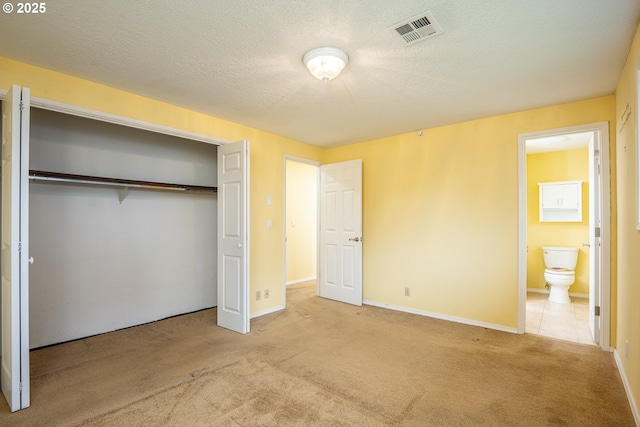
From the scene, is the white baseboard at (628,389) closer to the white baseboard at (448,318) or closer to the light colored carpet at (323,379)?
Result: the light colored carpet at (323,379)

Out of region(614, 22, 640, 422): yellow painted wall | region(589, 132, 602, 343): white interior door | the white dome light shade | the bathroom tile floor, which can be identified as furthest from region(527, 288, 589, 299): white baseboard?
the white dome light shade

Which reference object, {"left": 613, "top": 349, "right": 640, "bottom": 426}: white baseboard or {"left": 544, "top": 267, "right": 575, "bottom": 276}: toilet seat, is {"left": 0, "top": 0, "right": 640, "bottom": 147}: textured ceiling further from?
{"left": 544, "top": 267, "right": 575, "bottom": 276}: toilet seat

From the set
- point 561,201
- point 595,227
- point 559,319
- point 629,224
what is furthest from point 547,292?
point 629,224

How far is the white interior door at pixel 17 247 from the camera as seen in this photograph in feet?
6.56

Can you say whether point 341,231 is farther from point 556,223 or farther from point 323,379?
point 556,223

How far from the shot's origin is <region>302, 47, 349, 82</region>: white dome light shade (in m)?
2.20

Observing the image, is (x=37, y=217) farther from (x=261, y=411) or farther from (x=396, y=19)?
(x=396, y=19)

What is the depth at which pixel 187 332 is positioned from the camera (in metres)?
3.49

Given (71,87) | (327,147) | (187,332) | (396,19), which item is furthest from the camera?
(327,147)

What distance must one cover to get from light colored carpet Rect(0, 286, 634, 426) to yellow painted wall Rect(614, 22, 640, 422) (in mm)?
288

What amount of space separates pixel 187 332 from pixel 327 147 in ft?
11.1

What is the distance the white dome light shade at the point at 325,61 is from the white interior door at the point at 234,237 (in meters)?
1.41

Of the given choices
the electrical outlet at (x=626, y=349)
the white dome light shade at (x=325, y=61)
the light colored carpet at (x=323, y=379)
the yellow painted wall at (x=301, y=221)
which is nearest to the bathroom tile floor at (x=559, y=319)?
the light colored carpet at (x=323, y=379)

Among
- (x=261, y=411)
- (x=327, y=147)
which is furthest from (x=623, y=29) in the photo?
(x=327, y=147)
